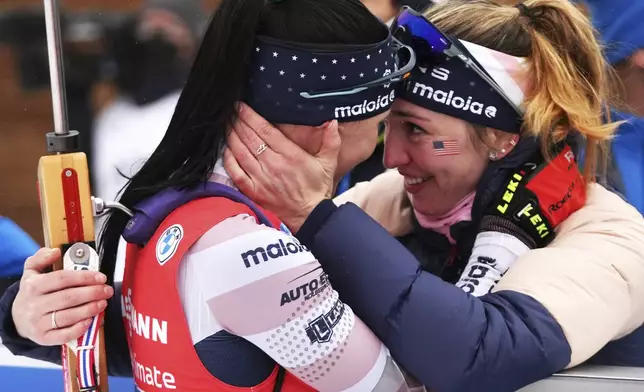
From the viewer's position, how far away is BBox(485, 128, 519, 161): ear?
5.52ft

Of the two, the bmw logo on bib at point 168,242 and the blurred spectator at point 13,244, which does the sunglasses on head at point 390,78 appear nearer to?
the bmw logo on bib at point 168,242

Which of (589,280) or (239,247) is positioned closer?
(239,247)

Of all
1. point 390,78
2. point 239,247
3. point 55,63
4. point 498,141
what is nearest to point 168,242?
point 239,247

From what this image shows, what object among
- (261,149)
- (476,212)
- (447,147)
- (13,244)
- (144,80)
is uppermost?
(261,149)

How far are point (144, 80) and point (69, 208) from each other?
5.25 feet

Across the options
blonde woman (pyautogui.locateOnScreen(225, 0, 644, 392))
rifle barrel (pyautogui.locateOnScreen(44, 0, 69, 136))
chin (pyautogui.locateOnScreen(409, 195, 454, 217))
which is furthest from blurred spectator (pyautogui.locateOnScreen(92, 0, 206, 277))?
rifle barrel (pyautogui.locateOnScreen(44, 0, 69, 136))

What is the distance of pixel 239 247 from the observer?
110cm

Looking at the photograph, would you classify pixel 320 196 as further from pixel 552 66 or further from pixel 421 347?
pixel 552 66

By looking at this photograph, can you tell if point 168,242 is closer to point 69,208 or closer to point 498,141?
point 69,208

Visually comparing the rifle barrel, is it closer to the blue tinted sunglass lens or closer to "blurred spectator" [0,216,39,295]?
the blue tinted sunglass lens

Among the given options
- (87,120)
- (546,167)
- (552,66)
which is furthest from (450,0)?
(87,120)

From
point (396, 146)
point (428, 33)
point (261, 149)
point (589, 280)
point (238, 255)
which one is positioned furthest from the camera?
point (396, 146)

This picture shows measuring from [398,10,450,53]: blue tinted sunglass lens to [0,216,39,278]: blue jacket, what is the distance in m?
1.66

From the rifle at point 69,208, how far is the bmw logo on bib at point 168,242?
11cm
